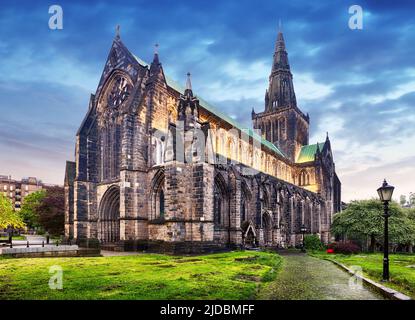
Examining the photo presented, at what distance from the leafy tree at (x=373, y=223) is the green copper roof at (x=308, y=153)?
20719mm

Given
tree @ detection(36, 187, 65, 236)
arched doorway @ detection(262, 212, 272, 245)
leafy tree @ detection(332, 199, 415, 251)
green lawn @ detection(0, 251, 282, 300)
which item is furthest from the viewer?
tree @ detection(36, 187, 65, 236)

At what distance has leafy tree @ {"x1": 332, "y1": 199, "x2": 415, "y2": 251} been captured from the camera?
3284cm

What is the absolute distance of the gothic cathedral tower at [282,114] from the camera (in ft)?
192

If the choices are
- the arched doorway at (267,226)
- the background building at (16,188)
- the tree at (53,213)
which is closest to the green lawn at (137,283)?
the arched doorway at (267,226)

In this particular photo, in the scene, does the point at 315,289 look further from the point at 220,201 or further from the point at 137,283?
the point at 220,201

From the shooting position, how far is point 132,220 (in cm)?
2539

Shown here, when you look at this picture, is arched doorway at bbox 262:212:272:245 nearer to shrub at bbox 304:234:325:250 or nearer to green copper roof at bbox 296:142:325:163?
shrub at bbox 304:234:325:250

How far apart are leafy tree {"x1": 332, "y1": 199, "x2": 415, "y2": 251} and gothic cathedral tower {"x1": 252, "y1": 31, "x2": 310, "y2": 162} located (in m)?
22.1

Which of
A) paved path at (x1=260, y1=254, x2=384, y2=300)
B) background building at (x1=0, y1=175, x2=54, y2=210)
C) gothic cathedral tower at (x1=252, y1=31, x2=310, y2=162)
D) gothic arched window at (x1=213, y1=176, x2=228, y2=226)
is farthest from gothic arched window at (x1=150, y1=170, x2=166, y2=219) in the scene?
background building at (x1=0, y1=175, x2=54, y2=210)

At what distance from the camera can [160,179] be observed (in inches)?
1025

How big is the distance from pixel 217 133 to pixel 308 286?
26997 mm

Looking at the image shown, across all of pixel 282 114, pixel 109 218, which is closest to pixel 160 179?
pixel 109 218

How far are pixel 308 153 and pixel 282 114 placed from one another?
9155 millimetres
